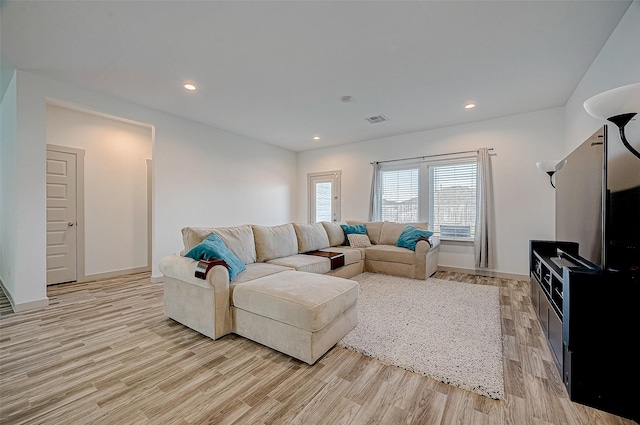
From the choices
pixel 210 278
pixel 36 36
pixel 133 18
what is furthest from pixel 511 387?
pixel 36 36

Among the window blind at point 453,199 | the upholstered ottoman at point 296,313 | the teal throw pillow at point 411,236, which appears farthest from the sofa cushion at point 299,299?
the window blind at point 453,199

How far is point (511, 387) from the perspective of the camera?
1.69m

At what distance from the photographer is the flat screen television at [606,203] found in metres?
1.61

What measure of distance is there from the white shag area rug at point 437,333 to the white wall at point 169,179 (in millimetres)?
3328

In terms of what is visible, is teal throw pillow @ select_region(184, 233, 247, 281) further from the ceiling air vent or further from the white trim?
the ceiling air vent

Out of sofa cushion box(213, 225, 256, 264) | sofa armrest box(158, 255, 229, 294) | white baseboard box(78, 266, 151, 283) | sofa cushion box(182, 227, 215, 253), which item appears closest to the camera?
sofa armrest box(158, 255, 229, 294)

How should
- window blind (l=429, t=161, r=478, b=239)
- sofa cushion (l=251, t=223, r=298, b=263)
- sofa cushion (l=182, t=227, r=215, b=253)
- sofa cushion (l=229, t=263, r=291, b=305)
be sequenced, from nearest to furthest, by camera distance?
sofa cushion (l=229, t=263, r=291, b=305) < sofa cushion (l=182, t=227, r=215, b=253) < sofa cushion (l=251, t=223, r=298, b=263) < window blind (l=429, t=161, r=478, b=239)

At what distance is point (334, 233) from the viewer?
16.5 feet

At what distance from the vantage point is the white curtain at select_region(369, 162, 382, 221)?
583 centimetres

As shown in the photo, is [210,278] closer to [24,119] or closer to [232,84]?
[232,84]

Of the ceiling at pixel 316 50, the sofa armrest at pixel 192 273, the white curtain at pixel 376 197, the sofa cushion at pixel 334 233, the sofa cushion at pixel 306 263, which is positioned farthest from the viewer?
the white curtain at pixel 376 197

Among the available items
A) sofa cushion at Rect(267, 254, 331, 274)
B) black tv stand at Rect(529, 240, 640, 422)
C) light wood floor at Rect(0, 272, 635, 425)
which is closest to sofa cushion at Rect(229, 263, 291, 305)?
sofa cushion at Rect(267, 254, 331, 274)

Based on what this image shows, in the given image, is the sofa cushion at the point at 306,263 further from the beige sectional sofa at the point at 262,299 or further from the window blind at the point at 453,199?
the window blind at the point at 453,199

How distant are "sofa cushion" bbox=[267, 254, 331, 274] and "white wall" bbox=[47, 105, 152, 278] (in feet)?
10.1
